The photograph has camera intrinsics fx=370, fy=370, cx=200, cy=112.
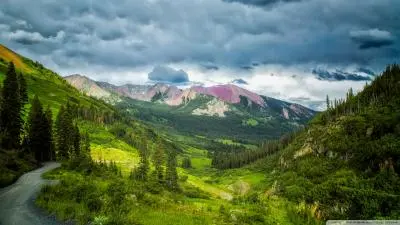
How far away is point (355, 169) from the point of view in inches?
4764

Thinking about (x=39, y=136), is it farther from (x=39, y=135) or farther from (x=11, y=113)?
(x=11, y=113)

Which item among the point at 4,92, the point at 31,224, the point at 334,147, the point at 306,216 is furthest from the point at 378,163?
the point at 4,92

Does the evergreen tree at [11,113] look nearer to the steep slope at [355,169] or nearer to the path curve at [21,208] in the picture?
the path curve at [21,208]

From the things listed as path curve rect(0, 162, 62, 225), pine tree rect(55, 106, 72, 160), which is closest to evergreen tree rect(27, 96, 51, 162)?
pine tree rect(55, 106, 72, 160)

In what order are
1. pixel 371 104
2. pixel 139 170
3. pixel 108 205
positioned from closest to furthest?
pixel 108 205 → pixel 139 170 → pixel 371 104

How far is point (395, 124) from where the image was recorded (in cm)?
13500

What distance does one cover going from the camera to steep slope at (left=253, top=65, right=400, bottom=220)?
37.7 meters

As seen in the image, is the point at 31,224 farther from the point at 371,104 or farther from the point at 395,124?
the point at 371,104

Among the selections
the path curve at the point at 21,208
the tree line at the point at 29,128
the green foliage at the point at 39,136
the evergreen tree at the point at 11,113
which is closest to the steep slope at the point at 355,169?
the path curve at the point at 21,208

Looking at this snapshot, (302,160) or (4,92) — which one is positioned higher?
(4,92)

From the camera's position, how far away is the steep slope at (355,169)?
3766 cm

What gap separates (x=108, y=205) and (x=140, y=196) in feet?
32.0

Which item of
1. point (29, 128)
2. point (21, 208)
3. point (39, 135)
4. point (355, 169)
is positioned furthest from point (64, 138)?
point (355, 169)

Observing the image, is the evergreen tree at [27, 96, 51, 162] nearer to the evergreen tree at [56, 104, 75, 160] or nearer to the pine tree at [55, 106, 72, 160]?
the pine tree at [55, 106, 72, 160]
